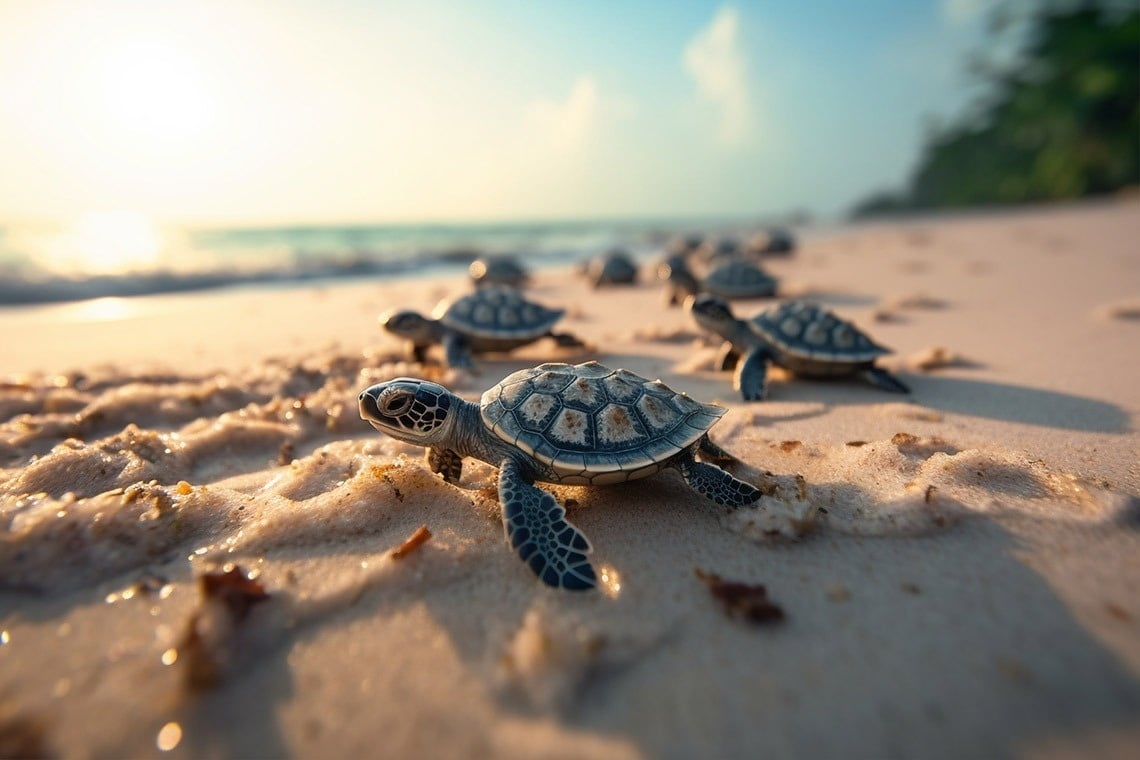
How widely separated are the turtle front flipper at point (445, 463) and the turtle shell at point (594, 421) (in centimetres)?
41

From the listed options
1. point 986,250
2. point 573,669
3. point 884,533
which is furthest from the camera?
point 986,250

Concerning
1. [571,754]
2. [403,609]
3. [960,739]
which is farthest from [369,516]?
[960,739]

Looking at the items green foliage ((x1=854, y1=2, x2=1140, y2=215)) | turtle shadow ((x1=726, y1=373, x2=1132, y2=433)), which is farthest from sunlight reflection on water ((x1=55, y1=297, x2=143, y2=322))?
green foliage ((x1=854, y1=2, x2=1140, y2=215))

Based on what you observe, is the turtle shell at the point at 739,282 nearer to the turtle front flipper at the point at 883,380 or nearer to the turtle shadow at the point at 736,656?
the turtle front flipper at the point at 883,380

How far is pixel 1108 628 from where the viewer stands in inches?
68.7

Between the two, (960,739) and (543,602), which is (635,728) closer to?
(543,602)

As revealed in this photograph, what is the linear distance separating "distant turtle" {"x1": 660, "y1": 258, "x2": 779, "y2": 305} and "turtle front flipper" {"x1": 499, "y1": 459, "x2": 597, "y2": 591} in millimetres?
6947

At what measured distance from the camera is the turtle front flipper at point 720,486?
2480 millimetres

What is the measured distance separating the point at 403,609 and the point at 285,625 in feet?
1.35

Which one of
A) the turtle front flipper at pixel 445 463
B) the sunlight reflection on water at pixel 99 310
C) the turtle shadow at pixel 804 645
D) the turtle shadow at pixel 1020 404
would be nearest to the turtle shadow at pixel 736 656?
the turtle shadow at pixel 804 645

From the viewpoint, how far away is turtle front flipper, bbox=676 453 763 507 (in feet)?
8.14

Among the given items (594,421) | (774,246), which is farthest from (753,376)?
(774,246)

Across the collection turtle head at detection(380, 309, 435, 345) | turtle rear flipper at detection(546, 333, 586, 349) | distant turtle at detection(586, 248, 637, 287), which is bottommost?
distant turtle at detection(586, 248, 637, 287)

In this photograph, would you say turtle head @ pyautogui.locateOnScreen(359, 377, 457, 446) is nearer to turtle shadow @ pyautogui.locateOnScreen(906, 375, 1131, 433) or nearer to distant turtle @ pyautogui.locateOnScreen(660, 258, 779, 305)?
turtle shadow @ pyautogui.locateOnScreen(906, 375, 1131, 433)
